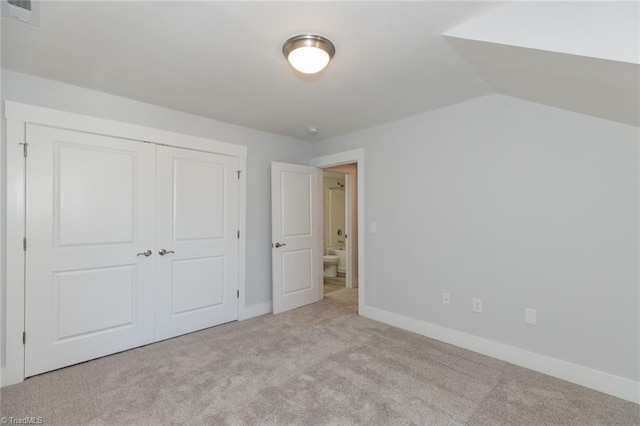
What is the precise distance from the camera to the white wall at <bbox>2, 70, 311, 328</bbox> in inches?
91.8

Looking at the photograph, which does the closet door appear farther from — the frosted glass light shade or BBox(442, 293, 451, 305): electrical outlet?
BBox(442, 293, 451, 305): electrical outlet

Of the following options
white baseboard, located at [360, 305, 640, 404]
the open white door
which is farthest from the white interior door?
white baseboard, located at [360, 305, 640, 404]

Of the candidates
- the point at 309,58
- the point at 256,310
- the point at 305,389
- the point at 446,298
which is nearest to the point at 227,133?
the point at 309,58

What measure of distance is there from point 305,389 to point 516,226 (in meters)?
2.15

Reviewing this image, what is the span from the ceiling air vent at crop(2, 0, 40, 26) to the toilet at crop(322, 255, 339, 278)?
5099 millimetres

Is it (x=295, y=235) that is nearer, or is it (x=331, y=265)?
(x=295, y=235)

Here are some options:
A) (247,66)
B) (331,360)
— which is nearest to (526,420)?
(331,360)

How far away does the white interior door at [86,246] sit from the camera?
2.32 metres

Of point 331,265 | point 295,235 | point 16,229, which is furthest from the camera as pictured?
point 331,265

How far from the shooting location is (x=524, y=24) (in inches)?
60.2

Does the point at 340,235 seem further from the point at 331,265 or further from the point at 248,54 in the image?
the point at 248,54

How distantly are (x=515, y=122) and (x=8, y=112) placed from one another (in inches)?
157

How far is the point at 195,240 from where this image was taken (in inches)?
125

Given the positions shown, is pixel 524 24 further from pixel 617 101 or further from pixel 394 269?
pixel 394 269
